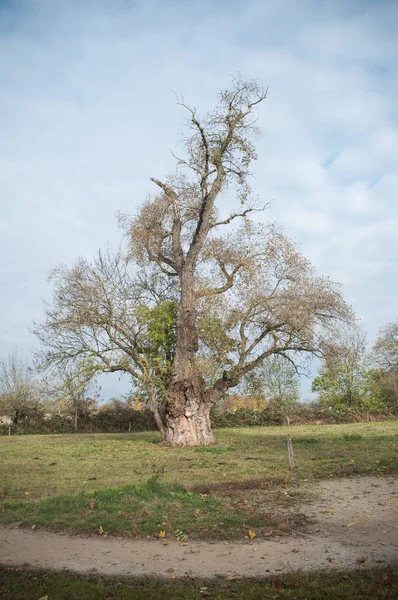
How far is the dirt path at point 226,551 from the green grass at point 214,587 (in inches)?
12.8

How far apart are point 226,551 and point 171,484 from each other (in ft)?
13.5

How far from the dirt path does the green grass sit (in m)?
0.33

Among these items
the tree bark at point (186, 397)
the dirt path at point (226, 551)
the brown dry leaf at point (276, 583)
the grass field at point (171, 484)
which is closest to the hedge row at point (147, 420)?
the tree bark at point (186, 397)

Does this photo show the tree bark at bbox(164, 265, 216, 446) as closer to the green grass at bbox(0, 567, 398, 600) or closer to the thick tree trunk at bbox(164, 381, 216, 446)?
the thick tree trunk at bbox(164, 381, 216, 446)

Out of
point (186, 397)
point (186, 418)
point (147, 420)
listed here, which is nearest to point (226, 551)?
point (186, 397)

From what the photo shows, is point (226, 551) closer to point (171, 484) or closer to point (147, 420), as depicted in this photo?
point (171, 484)

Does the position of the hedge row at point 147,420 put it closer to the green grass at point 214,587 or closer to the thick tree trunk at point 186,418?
the thick tree trunk at point 186,418

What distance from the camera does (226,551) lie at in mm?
6887

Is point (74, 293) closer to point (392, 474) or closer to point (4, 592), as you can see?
point (392, 474)

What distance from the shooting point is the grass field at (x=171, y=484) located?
8.30 metres

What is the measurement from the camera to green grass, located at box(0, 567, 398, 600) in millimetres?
5285

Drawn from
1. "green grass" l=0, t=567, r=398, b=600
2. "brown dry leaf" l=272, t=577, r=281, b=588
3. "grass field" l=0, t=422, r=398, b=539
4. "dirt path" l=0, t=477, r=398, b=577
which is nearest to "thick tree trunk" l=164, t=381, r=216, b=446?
"grass field" l=0, t=422, r=398, b=539

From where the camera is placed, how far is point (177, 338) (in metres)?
23.0

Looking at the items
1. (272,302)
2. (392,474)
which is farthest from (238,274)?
(392,474)
